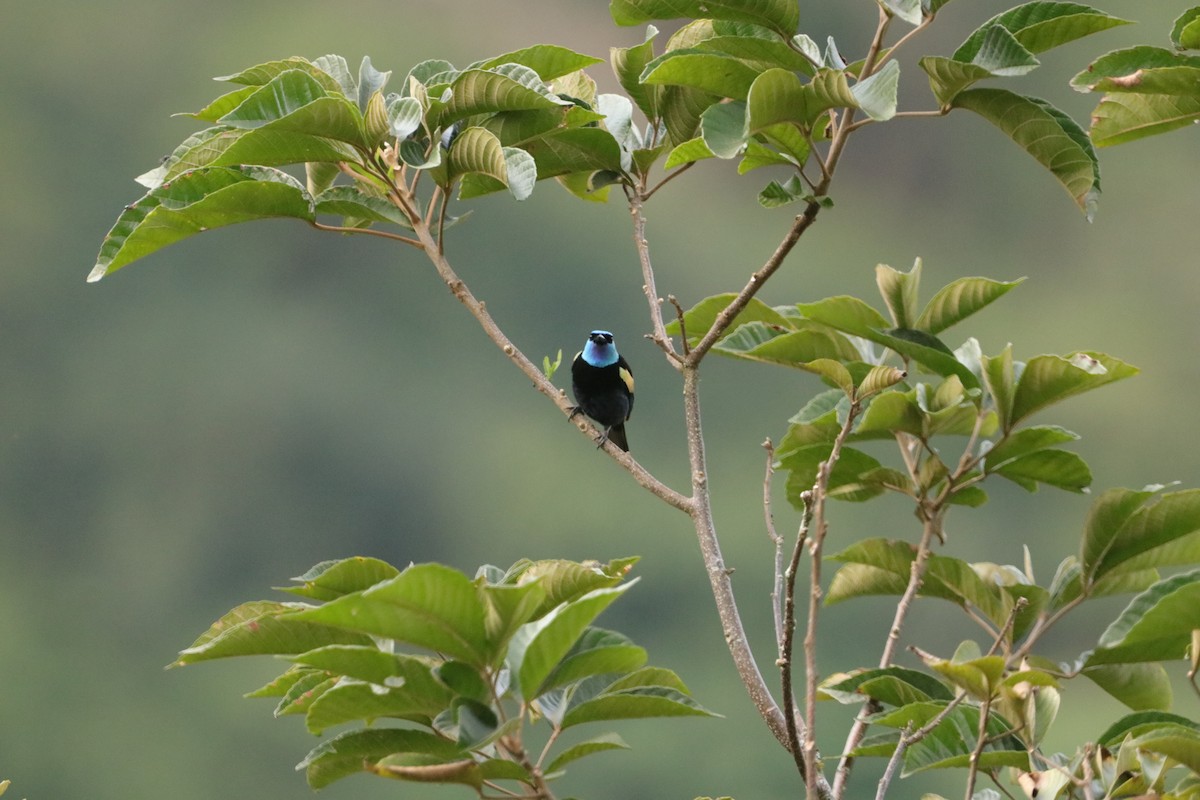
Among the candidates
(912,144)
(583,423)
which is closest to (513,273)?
(912,144)

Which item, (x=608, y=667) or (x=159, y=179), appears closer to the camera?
(x=608, y=667)

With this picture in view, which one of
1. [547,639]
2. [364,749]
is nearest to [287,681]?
[364,749]

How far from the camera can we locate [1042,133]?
4.34ft

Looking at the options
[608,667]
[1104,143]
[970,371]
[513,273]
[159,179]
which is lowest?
[513,273]

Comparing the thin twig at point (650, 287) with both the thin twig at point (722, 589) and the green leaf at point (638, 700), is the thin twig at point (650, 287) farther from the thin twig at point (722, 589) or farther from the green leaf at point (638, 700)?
the green leaf at point (638, 700)

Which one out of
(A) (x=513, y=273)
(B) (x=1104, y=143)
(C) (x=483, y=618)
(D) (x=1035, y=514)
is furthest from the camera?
(A) (x=513, y=273)

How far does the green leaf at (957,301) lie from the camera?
1.45 metres

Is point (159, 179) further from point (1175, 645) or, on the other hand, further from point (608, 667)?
point (1175, 645)

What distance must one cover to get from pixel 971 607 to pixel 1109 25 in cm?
71

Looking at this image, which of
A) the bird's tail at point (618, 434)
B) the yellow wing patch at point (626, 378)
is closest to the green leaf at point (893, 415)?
the yellow wing patch at point (626, 378)

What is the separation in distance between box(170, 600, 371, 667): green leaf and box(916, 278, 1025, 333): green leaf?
0.73 metres

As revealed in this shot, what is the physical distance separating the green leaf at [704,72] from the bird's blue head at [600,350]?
2.31m

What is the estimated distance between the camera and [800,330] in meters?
1.47

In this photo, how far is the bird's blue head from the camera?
3643 millimetres
